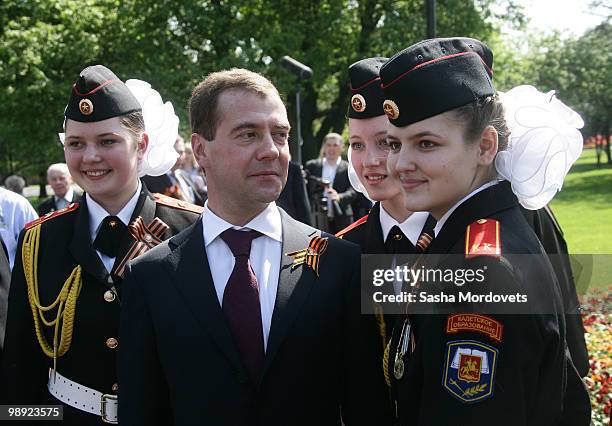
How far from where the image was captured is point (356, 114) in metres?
2.96

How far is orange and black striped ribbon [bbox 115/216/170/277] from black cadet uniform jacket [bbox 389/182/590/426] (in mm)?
1297

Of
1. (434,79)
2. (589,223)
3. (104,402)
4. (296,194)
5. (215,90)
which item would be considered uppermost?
(589,223)

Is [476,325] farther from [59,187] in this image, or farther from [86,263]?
[59,187]

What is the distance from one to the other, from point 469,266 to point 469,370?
0.27 m

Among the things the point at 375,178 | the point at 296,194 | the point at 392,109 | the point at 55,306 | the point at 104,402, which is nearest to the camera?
the point at 392,109

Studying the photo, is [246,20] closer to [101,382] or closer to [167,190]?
[167,190]

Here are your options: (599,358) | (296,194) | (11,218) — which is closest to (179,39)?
(296,194)

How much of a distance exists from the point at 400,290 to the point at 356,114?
0.90 m

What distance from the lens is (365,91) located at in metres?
2.92

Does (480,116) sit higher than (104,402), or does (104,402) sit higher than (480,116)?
(480,116)

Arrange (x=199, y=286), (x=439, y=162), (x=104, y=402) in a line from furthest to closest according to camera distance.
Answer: (x=104, y=402), (x=199, y=286), (x=439, y=162)

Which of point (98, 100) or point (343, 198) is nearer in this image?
point (98, 100)

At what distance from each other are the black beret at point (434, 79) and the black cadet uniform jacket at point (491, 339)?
28 centimetres

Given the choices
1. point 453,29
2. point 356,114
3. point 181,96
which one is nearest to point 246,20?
point 181,96
